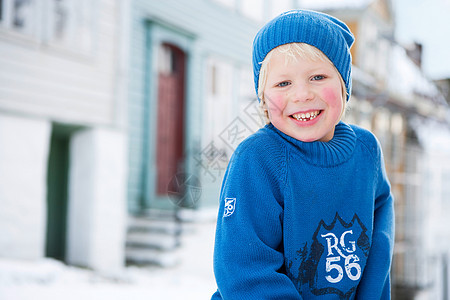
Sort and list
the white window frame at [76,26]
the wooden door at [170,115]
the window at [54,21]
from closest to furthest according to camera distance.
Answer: the window at [54,21] → the white window frame at [76,26] → the wooden door at [170,115]

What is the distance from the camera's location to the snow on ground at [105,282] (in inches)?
141

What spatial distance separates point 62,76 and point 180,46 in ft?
8.31

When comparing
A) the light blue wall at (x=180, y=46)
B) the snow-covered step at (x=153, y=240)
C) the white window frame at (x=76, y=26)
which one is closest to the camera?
the white window frame at (x=76, y=26)

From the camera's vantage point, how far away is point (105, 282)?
14.5 feet

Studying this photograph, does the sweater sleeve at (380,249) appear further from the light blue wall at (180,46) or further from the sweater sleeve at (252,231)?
the light blue wall at (180,46)

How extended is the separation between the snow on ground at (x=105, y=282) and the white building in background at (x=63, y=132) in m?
0.43

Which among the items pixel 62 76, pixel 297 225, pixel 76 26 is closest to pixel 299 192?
pixel 297 225

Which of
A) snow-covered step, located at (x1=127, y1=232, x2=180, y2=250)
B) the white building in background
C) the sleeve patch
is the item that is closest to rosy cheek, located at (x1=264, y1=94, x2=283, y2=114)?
the sleeve patch

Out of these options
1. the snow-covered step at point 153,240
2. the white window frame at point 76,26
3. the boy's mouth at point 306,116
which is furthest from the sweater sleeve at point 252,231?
the snow-covered step at point 153,240

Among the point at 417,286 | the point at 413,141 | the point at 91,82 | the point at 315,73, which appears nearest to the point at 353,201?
the point at 315,73

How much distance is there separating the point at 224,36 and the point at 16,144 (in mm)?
4535

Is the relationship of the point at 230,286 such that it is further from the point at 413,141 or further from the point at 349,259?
the point at 413,141

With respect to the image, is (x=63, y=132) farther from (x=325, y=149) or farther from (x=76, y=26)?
(x=325, y=149)

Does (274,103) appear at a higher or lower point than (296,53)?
lower
